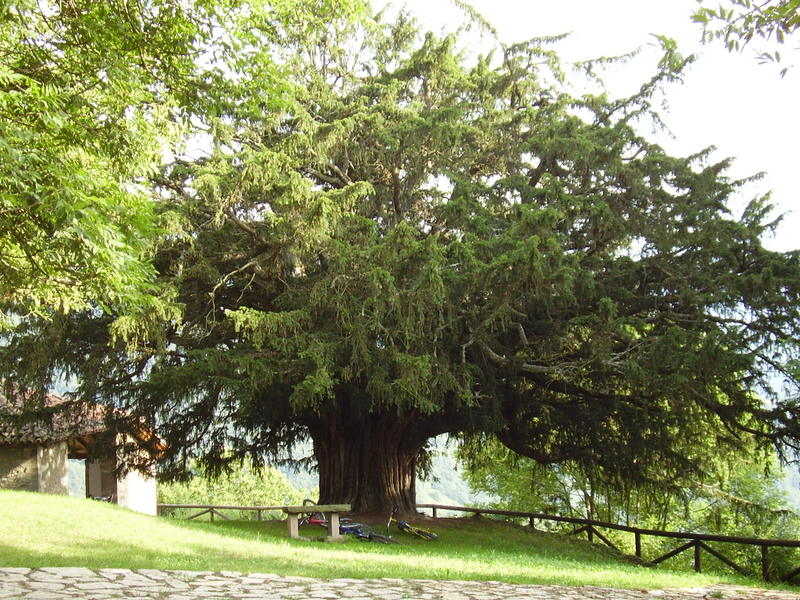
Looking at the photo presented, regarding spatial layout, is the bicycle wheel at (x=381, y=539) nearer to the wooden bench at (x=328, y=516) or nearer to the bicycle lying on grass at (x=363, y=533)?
the bicycle lying on grass at (x=363, y=533)

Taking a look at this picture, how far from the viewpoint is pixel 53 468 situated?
67.5 feet

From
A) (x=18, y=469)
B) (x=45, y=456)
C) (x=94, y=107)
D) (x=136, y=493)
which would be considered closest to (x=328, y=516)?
(x=94, y=107)

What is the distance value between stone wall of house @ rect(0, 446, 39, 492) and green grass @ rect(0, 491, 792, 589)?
23.5 ft

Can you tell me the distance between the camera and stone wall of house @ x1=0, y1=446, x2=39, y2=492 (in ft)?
64.9

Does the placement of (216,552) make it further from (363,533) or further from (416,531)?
(416,531)

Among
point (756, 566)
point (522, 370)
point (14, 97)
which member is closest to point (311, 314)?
point (522, 370)

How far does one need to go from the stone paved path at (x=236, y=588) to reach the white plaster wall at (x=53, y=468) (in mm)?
13397

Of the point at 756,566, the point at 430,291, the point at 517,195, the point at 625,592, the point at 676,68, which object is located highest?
the point at 676,68

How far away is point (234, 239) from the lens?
51.4ft

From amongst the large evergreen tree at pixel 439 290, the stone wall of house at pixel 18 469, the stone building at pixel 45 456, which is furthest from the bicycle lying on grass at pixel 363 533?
the stone wall of house at pixel 18 469

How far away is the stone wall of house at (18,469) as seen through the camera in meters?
19.8

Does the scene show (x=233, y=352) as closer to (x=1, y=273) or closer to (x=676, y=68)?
(x=1, y=273)

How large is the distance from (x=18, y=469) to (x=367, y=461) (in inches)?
361

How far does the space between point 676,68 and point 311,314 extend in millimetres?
8675
